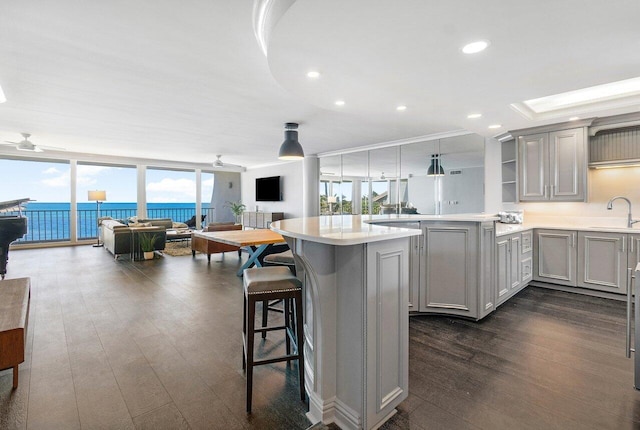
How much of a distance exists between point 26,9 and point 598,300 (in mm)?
5839

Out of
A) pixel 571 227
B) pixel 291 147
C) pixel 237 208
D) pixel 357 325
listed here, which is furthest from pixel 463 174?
pixel 237 208

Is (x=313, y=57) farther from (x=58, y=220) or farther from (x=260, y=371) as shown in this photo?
(x=58, y=220)

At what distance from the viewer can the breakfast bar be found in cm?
150

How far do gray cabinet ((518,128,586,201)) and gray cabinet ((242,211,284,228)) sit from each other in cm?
623

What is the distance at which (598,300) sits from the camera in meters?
3.56

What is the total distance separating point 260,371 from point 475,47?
2.56 metres

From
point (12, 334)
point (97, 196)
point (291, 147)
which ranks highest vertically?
point (291, 147)

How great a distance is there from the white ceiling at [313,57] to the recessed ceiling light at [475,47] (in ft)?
0.14

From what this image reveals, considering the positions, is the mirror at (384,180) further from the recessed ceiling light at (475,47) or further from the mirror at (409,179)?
the recessed ceiling light at (475,47)

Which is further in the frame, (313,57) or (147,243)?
(147,243)

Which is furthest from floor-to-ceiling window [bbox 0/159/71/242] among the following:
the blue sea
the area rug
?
the area rug

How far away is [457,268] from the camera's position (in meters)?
2.90

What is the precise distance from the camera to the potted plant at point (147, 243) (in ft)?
19.7

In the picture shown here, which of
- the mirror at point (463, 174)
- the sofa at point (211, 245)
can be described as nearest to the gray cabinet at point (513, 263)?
the mirror at point (463, 174)
